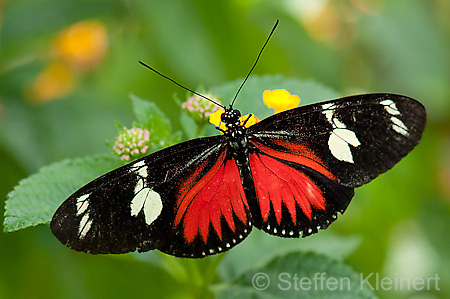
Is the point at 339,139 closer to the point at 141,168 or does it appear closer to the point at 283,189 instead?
the point at 283,189

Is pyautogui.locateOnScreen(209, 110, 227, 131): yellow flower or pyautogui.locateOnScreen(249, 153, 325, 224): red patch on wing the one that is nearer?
pyautogui.locateOnScreen(249, 153, 325, 224): red patch on wing

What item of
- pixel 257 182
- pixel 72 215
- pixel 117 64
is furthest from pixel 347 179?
pixel 117 64

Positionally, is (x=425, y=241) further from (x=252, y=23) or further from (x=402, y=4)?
(x=252, y=23)

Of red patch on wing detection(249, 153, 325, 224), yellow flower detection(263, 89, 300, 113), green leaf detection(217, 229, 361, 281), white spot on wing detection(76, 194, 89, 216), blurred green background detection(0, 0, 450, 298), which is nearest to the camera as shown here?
white spot on wing detection(76, 194, 89, 216)

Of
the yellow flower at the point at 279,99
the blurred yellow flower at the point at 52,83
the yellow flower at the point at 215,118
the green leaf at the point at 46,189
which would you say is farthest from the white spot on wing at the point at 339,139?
the blurred yellow flower at the point at 52,83

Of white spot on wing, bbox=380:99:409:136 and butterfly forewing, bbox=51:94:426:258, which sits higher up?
white spot on wing, bbox=380:99:409:136

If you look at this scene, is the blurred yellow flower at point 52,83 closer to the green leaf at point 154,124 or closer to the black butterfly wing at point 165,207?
the green leaf at point 154,124

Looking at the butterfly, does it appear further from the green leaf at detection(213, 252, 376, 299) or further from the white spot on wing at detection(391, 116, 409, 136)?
the green leaf at detection(213, 252, 376, 299)

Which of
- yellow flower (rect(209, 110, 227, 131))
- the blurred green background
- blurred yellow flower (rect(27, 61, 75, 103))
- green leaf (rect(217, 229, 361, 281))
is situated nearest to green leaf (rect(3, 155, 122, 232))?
yellow flower (rect(209, 110, 227, 131))
